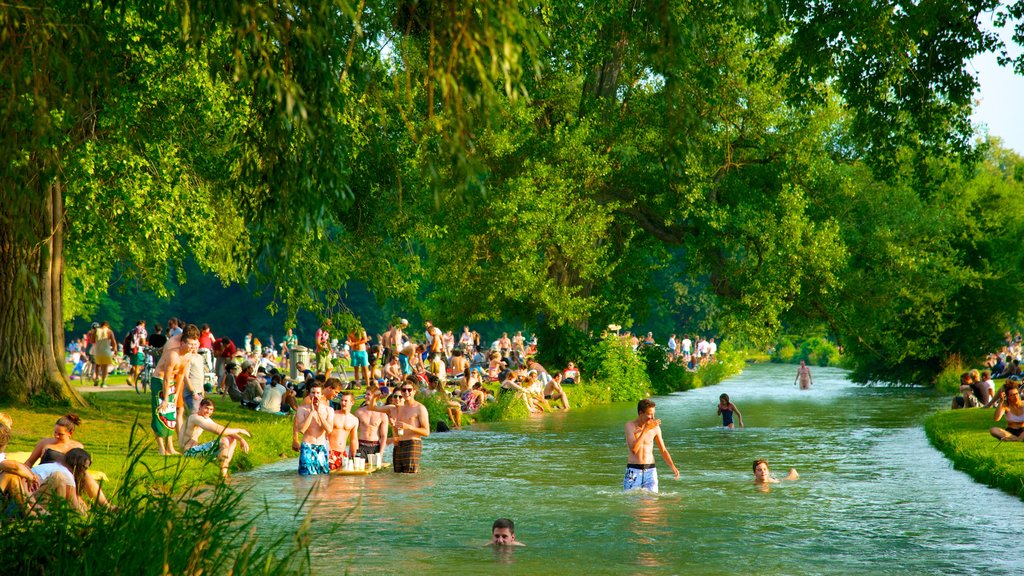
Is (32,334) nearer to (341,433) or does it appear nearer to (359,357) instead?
(341,433)

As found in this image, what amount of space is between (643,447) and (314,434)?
5.35 m

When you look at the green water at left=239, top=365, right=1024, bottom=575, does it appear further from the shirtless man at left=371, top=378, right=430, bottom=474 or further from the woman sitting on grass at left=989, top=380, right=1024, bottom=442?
the woman sitting on grass at left=989, top=380, right=1024, bottom=442

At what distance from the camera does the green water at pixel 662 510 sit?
12477mm

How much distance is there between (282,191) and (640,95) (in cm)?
3181

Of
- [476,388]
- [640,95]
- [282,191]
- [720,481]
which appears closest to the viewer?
[282,191]

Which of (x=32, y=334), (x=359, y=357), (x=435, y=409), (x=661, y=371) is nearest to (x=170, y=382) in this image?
(x=32, y=334)

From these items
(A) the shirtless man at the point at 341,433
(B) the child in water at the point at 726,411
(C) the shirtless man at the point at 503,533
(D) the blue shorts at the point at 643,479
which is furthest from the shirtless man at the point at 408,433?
(B) the child in water at the point at 726,411

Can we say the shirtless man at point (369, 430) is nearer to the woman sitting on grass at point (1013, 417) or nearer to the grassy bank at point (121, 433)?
the grassy bank at point (121, 433)

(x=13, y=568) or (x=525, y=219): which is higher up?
(x=525, y=219)

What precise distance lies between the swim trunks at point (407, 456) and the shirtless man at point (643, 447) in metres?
3.80

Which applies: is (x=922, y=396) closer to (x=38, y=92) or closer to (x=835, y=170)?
(x=835, y=170)

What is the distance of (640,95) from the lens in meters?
39.2

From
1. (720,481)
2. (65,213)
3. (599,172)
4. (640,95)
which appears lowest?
(720,481)

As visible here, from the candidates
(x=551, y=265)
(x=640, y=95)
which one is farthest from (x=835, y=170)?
(x=551, y=265)
